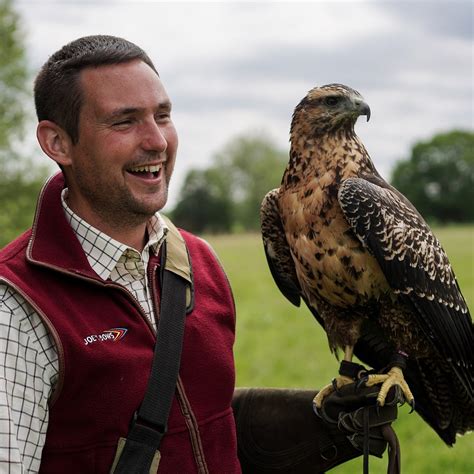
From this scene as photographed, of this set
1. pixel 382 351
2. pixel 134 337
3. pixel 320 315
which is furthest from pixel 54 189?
pixel 382 351

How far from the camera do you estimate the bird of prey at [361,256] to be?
349 cm

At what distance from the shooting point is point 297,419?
12.4 ft

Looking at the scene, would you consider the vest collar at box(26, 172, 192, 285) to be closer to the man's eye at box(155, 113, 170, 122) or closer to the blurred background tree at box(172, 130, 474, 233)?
the man's eye at box(155, 113, 170, 122)

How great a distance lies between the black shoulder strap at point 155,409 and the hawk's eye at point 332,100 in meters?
1.38

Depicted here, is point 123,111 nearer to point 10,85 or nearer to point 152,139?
point 152,139

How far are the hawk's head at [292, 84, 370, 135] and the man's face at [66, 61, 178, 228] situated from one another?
2.81 feet

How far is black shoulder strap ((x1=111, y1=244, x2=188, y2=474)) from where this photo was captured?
280 cm

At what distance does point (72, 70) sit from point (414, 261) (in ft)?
6.04

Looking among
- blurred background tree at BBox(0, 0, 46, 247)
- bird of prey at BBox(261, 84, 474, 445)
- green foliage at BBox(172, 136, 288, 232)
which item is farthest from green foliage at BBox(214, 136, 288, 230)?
bird of prey at BBox(261, 84, 474, 445)

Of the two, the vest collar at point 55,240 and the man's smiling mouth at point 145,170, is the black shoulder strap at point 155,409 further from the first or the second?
the man's smiling mouth at point 145,170

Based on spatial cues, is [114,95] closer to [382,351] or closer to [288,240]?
[288,240]

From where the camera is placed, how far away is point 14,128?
24.6 m

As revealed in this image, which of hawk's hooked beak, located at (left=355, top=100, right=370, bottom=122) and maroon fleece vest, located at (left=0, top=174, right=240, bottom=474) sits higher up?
hawk's hooked beak, located at (left=355, top=100, right=370, bottom=122)

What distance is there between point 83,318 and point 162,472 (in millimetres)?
710
